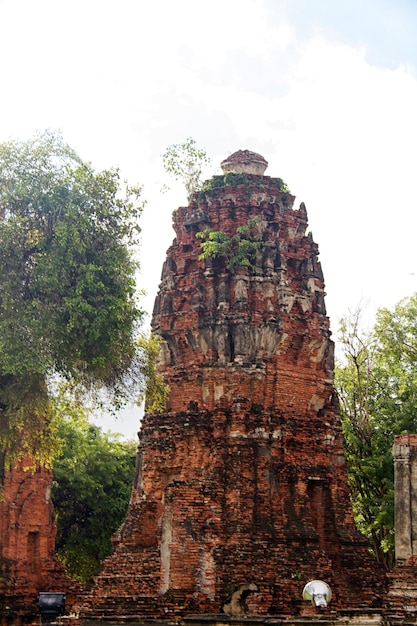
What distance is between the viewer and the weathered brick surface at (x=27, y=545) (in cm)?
2330

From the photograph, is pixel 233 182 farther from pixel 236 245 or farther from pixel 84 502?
pixel 84 502

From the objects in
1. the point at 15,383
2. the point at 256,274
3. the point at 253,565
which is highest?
the point at 256,274

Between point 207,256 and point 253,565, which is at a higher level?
point 207,256

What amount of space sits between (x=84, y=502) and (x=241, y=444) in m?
11.5

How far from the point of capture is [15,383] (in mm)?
19109

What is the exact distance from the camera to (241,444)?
20.3 m

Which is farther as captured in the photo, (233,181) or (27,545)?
(27,545)

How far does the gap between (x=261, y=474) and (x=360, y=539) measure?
232 cm

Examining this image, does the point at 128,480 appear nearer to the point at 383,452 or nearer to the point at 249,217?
the point at 383,452

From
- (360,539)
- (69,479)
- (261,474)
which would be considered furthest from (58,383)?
(69,479)

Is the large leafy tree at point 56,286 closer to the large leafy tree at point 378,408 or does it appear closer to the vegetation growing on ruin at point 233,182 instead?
the vegetation growing on ruin at point 233,182

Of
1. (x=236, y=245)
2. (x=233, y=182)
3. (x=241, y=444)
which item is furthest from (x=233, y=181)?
(x=241, y=444)

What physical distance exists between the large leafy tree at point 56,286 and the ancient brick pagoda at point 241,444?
62.0 inches

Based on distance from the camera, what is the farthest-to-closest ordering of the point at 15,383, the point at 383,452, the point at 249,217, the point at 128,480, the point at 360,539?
the point at 128,480
the point at 383,452
the point at 249,217
the point at 360,539
the point at 15,383
